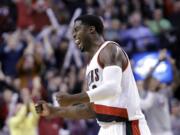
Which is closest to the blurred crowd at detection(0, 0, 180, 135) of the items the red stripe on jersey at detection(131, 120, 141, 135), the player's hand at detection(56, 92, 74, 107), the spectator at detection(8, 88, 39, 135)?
the spectator at detection(8, 88, 39, 135)

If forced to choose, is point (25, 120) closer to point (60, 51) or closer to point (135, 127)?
point (60, 51)

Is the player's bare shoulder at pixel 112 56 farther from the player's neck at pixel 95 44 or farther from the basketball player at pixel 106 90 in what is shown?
the player's neck at pixel 95 44

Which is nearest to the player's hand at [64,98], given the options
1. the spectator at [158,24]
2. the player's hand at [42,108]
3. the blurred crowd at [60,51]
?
the player's hand at [42,108]

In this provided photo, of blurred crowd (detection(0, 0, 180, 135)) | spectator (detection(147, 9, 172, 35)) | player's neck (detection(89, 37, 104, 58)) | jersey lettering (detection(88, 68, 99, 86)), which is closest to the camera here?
jersey lettering (detection(88, 68, 99, 86))

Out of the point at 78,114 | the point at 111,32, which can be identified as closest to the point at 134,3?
the point at 111,32

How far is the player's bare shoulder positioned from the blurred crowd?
15.4 ft

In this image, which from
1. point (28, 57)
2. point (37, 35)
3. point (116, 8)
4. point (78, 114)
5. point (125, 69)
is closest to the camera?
point (125, 69)

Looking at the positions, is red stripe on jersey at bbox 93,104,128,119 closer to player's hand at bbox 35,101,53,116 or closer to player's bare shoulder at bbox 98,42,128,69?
player's bare shoulder at bbox 98,42,128,69

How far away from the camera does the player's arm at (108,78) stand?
5633 millimetres

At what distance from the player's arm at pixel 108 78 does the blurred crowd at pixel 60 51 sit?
4738 mm

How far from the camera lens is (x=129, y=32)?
14.7 m

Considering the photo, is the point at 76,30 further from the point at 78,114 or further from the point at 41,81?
the point at 41,81

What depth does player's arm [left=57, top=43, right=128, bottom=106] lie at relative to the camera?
18.5 feet

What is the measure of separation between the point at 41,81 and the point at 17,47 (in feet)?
2.75
